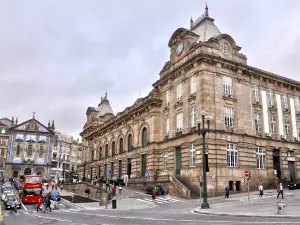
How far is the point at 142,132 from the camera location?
50.4m

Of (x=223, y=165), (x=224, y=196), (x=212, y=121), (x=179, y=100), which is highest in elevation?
(x=179, y=100)

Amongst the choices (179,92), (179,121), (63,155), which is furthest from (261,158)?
(63,155)

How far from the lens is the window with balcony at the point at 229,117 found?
127 feet

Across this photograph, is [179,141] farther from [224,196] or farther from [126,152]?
[126,152]

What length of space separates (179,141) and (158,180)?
18.5ft

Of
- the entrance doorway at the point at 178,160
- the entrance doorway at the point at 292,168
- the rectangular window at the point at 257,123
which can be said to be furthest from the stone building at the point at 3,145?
the entrance doorway at the point at 292,168

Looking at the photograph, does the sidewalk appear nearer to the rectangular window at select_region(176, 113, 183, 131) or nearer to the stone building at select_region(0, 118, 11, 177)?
the rectangular window at select_region(176, 113, 183, 131)

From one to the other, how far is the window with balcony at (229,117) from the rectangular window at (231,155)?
103 inches

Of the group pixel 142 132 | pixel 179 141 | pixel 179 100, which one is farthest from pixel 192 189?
pixel 142 132

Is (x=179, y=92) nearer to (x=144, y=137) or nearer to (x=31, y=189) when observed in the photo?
(x=144, y=137)

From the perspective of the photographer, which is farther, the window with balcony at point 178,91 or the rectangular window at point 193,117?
the window with balcony at point 178,91

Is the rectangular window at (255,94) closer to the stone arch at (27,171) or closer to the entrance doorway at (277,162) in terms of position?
the entrance doorway at (277,162)

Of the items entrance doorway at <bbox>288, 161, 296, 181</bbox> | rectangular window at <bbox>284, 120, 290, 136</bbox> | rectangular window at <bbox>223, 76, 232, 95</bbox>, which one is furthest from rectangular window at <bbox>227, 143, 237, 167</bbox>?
rectangular window at <bbox>284, 120, 290, 136</bbox>

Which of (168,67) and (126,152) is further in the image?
(126,152)
